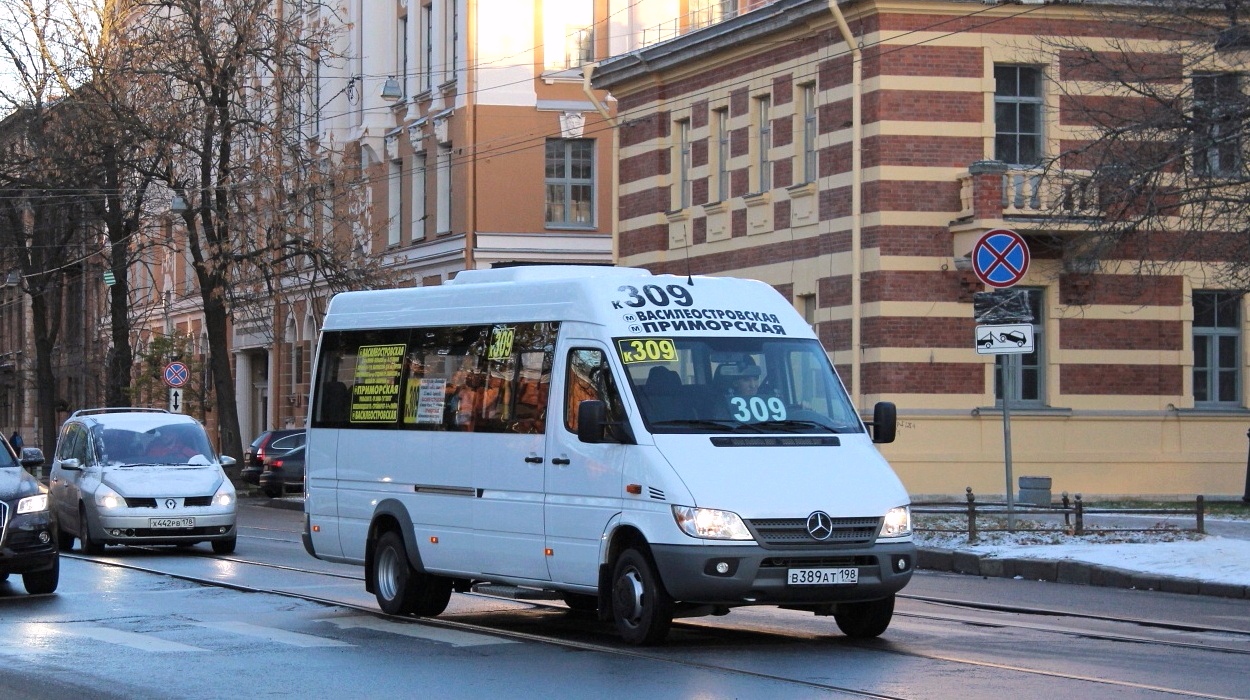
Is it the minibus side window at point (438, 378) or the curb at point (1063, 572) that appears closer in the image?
the minibus side window at point (438, 378)

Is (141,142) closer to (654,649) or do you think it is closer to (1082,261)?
(1082,261)

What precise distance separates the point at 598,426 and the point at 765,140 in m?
22.9

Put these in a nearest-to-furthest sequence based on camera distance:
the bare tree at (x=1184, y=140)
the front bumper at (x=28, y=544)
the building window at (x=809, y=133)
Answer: the front bumper at (x=28, y=544) → the bare tree at (x=1184, y=140) → the building window at (x=809, y=133)

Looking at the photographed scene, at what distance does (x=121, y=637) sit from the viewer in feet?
42.3

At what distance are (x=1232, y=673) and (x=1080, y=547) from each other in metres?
9.04

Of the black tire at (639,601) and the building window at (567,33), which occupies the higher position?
the building window at (567,33)

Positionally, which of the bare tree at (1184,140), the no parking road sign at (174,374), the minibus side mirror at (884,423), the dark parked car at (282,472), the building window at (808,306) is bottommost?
the dark parked car at (282,472)

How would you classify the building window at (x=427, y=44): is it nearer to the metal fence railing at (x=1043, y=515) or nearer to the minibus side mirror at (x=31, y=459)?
the metal fence railing at (x=1043, y=515)

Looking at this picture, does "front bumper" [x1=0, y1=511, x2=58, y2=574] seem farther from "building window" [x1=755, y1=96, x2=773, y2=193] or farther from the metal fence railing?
"building window" [x1=755, y1=96, x2=773, y2=193]

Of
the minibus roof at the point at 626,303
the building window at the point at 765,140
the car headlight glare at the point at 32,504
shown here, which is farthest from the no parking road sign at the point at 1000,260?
the building window at the point at 765,140

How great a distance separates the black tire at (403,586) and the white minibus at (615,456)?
2 centimetres

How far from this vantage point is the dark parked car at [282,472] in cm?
3862

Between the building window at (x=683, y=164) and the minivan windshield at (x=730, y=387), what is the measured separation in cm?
2427

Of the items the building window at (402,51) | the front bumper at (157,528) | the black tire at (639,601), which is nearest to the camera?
the black tire at (639,601)
